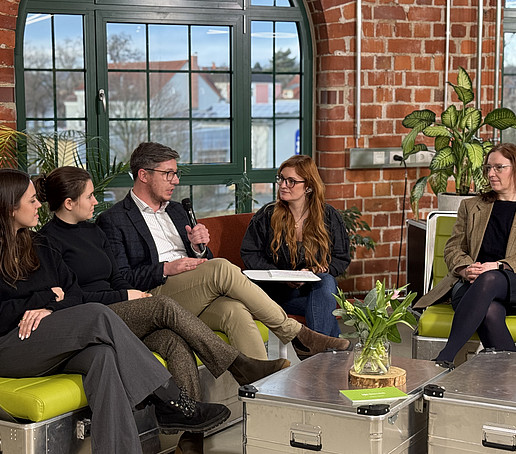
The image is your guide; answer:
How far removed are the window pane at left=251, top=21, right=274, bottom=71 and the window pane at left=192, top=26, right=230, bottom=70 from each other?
19 centimetres

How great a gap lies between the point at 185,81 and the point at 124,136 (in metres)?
0.55

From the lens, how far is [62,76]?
546 cm

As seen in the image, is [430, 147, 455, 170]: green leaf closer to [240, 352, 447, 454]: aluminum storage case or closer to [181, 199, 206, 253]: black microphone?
[181, 199, 206, 253]: black microphone

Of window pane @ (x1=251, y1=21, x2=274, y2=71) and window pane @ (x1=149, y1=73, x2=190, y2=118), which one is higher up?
window pane @ (x1=251, y1=21, x2=274, y2=71)

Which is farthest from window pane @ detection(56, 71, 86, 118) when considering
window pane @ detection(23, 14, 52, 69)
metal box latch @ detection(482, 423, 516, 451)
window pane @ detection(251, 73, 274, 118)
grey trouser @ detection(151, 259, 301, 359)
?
metal box latch @ detection(482, 423, 516, 451)

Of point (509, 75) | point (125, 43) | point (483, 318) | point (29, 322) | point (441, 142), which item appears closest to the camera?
point (29, 322)

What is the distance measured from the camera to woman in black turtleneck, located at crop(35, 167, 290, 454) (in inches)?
139

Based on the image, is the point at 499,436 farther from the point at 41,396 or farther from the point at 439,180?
the point at 439,180

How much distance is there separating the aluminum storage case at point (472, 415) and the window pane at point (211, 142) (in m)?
3.18

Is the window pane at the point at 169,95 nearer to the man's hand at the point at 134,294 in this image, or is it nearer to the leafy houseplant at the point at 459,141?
the leafy houseplant at the point at 459,141

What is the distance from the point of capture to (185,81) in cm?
580

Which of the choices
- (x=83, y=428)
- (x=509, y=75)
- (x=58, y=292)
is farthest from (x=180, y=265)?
(x=509, y=75)

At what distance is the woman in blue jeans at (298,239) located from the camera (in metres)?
4.30

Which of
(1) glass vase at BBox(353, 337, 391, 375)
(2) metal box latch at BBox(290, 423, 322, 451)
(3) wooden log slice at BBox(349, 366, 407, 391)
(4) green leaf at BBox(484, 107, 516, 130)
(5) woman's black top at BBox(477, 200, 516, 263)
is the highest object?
(4) green leaf at BBox(484, 107, 516, 130)
